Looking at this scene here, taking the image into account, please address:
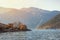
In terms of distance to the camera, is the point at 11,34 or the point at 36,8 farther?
the point at 11,34

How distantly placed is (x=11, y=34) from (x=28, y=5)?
1272 millimetres

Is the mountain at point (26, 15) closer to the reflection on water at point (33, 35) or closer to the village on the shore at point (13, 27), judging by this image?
the village on the shore at point (13, 27)

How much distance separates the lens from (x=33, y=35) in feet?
31.9

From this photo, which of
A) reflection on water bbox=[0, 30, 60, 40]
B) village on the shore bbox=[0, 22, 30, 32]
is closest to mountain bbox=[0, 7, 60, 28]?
village on the shore bbox=[0, 22, 30, 32]

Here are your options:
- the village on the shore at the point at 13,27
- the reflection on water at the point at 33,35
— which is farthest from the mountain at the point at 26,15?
the reflection on water at the point at 33,35

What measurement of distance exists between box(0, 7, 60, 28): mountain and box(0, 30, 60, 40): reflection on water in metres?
0.37

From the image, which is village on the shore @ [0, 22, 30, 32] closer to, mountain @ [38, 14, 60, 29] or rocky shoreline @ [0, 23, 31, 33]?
rocky shoreline @ [0, 23, 31, 33]

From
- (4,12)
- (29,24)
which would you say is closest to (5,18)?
(4,12)

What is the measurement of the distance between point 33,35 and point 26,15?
85 centimetres

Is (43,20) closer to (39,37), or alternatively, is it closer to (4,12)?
(39,37)

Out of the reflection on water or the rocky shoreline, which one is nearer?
the reflection on water

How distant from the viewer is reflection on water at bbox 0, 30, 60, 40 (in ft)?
30.0

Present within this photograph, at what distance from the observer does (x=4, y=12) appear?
30.1ft

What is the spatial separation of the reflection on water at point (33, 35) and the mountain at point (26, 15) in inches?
14.6
